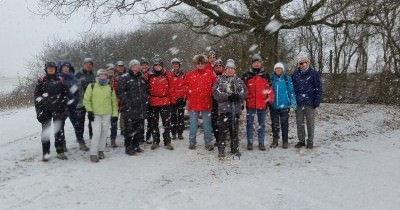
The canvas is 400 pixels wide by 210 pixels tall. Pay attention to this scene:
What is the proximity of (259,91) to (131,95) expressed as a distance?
2.59m

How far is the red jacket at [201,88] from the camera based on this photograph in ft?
29.1

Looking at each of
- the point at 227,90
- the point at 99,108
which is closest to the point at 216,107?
the point at 227,90

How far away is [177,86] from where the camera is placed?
948cm

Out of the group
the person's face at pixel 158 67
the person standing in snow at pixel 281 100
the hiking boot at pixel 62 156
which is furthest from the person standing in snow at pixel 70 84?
the person standing in snow at pixel 281 100

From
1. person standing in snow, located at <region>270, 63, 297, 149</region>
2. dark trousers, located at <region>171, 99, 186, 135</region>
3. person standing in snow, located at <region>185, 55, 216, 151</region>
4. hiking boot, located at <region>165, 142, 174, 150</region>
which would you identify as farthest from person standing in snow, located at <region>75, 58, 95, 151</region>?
person standing in snow, located at <region>270, 63, 297, 149</region>

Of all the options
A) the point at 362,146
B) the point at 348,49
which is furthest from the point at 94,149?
the point at 348,49

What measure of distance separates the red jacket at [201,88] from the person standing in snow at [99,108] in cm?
163

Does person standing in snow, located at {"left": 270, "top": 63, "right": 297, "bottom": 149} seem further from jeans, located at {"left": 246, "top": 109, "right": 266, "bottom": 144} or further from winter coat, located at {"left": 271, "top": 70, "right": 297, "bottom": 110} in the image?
jeans, located at {"left": 246, "top": 109, "right": 266, "bottom": 144}

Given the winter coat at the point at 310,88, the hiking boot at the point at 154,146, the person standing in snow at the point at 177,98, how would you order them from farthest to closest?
the person standing in snow at the point at 177,98
the hiking boot at the point at 154,146
the winter coat at the point at 310,88

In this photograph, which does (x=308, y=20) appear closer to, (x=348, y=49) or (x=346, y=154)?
(x=346, y=154)

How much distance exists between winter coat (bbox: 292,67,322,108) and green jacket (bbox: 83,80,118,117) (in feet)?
12.9

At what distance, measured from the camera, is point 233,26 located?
1552 cm

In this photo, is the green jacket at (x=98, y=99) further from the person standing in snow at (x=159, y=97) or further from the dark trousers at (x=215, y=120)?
the dark trousers at (x=215, y=120)

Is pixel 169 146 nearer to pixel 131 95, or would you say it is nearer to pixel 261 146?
pixel 131 95
